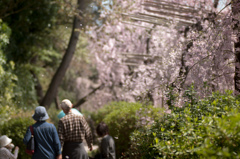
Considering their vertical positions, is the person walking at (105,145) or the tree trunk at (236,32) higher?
the tree trunk at (236,32)

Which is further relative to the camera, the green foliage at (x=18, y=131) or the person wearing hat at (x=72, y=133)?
the green foliage at (x=18, y=131)

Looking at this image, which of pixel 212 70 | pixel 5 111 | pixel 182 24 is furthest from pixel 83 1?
pixel 212 70

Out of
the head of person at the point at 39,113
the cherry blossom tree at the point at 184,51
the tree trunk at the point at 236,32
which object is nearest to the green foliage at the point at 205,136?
the cherry blossom tree at the point at 184,51

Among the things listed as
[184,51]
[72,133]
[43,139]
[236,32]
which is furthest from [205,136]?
[184,51]

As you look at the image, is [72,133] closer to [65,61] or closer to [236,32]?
[236,32]

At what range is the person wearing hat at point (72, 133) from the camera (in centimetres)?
572

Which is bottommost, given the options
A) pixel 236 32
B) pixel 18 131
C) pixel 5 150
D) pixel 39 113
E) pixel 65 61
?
pixel 18 131

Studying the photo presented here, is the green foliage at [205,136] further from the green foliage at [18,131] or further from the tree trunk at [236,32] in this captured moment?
the green foliage at [18,131]

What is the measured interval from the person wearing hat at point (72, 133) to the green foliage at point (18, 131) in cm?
331

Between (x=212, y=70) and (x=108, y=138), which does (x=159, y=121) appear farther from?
(x=212, y=70)

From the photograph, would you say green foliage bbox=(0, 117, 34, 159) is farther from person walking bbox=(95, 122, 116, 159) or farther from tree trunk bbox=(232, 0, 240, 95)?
tree trunk bbox=(232, 0, 240, 95)

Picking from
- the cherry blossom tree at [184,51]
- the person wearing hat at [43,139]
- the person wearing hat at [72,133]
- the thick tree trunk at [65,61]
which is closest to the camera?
the person wearing hat at [43,139]

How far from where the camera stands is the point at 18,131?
8812mm

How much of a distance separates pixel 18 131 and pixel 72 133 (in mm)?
3650
